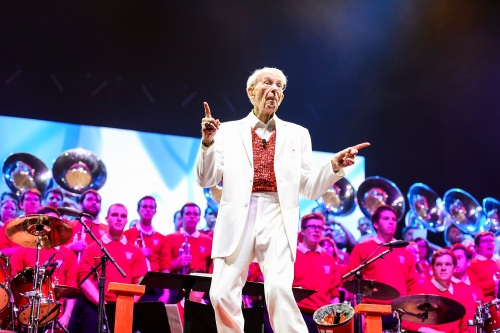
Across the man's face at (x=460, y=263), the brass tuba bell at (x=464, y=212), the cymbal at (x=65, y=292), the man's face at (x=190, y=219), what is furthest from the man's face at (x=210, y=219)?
the brass tuba bell at (x=464, y=212)

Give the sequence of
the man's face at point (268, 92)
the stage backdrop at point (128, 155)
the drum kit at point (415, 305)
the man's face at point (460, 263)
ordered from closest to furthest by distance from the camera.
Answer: the man's face at point (268, 92) < the drum kit at point (415, 305) < the man's face at point (460, 263) < the stage backdrop at point (128, 155)

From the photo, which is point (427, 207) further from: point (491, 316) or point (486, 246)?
point (491, 316)

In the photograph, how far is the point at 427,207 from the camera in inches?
428

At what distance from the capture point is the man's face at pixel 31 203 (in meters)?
7.74

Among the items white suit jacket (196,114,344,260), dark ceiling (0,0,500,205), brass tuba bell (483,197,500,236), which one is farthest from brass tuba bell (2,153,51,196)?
brass tuba bell (483,197,500,236)

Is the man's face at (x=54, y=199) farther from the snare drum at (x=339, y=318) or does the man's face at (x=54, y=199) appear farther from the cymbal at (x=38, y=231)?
the snare drum at (x=339, y=318)

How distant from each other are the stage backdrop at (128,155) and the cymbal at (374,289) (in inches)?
141

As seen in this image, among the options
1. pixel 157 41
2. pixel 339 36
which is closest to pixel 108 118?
pixel 157 41

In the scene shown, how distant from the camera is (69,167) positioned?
932cm

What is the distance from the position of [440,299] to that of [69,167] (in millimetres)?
5337


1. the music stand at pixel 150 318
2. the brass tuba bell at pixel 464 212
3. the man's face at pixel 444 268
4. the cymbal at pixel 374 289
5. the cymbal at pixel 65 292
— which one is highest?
the brass tuba bell at pixel 464 212

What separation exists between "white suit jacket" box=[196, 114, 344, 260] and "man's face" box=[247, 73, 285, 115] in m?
0.14

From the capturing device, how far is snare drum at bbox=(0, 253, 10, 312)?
6082mm

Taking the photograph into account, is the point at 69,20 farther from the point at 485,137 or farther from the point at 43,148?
the point at 485,137
